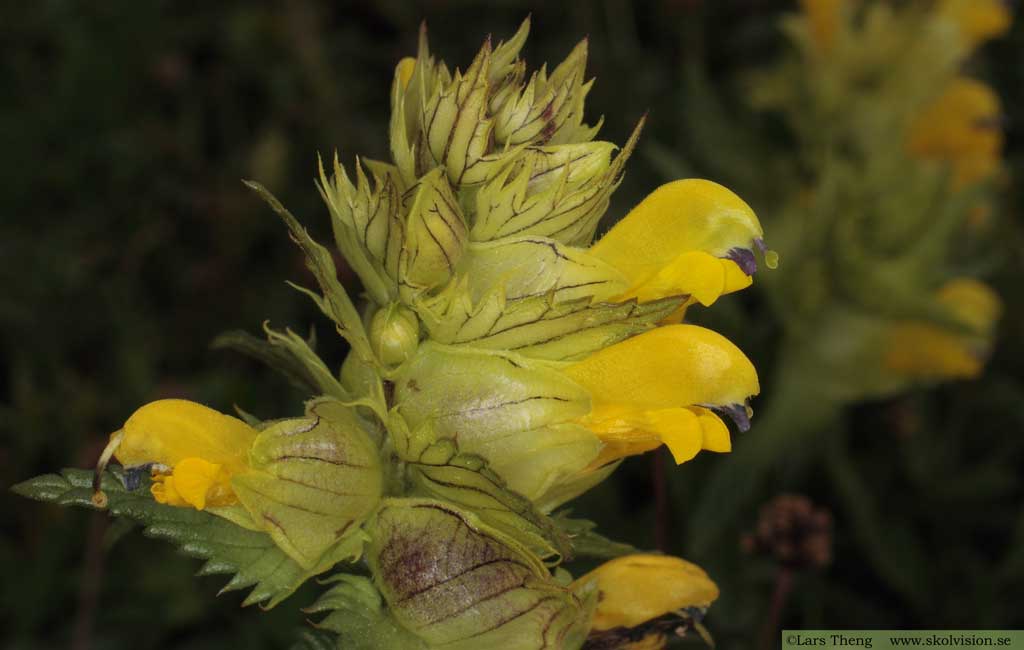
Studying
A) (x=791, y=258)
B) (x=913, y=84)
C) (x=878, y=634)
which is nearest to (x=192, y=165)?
(x=791, y=258)

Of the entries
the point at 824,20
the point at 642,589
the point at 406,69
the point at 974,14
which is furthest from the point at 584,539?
the point at 974,14

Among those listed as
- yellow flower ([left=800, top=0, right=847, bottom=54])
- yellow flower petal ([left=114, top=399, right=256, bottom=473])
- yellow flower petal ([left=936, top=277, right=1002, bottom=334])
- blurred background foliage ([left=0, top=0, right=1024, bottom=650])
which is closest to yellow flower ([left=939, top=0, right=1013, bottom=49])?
yellow flower ([left=800, top=0, right=847, bottom=54])

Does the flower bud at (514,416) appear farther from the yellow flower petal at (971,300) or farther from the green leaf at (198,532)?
the yellow flower petal at (971,300)

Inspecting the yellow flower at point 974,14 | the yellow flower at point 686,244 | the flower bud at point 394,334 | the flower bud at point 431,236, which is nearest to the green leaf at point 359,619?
the flower bud at point 394,334

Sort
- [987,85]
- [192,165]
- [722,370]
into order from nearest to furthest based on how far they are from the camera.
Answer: [722,370] < [192,165] < [987,85]

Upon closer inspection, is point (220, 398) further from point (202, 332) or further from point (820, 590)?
point (820, 590)

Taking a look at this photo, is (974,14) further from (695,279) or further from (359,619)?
(359,619)
